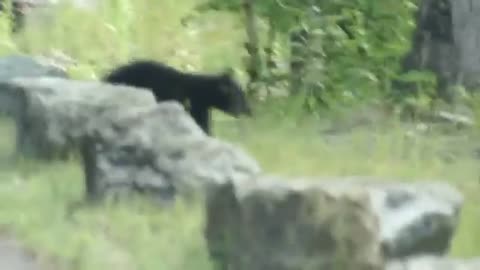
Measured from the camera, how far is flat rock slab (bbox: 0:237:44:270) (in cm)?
523

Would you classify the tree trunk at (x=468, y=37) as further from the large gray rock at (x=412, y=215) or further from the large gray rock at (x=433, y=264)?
the large gray rock at (x=433, y=264)

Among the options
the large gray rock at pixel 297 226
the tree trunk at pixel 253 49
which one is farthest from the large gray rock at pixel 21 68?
the large gray rock at pixel 297 226

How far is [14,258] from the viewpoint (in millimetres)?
5375

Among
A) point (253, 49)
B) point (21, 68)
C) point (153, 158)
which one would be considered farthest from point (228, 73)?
point (153, 158)

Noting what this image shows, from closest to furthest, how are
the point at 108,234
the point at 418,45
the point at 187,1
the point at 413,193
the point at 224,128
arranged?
the point at 413,193 < the point at 108,234 < the point at 224,128 < the point at 418,45 < the point at 187,1

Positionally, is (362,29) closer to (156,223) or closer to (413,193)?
(156,223)

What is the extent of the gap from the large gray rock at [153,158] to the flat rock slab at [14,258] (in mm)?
700

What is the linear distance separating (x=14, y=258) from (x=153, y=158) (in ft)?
3.69

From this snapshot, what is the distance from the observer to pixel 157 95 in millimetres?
9156

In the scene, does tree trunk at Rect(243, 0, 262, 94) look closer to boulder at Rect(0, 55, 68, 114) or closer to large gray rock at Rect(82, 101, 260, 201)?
boulder at Rect(0, 55, 68, 114)

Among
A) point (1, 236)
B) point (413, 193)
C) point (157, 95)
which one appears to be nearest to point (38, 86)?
point (157, 95)

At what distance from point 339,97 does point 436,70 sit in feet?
2.70

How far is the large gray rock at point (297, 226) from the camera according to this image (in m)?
4.20

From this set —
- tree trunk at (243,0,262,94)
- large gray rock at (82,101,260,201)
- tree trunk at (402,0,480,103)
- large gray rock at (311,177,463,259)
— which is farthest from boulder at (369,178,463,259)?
tree trunk at (243,0,262,94)
